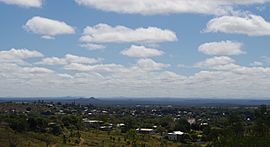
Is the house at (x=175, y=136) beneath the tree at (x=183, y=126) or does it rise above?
beneath

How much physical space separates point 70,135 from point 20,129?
13.0m

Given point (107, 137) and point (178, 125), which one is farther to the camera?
point (178, 125)

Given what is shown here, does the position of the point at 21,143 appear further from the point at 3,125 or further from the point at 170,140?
the point at 170,140

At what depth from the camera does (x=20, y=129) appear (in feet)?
395

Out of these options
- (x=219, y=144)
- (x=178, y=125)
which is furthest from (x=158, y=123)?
(x=219, y=144)

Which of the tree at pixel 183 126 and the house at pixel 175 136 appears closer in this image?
the house at pixel 175 136

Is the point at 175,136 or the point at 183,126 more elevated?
the point at 183,126

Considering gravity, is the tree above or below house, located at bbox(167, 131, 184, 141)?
above

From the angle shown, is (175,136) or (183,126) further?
(183,126)

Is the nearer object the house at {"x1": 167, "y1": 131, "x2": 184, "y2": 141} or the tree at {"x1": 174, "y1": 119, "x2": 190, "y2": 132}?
the house at {"x1": 167, "y1": 131, "x2": 184, "y2": 141}

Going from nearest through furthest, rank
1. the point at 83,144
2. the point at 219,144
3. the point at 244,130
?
the point at 219,144, the point at 83,144, the point at 244,130

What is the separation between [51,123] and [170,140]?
33466 mm

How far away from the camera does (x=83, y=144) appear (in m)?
109

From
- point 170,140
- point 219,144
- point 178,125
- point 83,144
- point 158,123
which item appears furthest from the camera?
point 158,123
